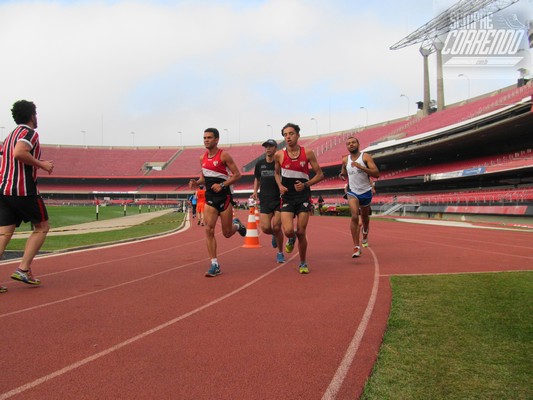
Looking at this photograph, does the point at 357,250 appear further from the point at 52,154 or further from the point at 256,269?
the point at 52,154

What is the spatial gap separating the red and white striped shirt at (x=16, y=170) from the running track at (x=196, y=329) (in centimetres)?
124

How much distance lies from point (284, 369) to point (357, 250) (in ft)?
17.4

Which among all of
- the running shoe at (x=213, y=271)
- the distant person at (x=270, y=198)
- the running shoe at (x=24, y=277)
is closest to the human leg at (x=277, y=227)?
the distant person at (x=270, y=198)

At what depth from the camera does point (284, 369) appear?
2594 millimetres

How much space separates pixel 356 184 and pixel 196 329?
17.7ft

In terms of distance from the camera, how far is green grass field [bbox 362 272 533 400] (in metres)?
2.23

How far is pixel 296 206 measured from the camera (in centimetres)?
635

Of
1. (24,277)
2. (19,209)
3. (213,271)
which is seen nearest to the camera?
(19,209)

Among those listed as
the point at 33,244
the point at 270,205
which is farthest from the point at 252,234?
the point at 33,244

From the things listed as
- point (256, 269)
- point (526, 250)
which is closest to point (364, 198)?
point (256, 269)

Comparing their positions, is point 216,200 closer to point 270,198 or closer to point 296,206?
point 296,206

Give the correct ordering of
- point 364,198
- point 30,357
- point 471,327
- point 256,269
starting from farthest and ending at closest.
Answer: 1. point 364,198
2. point 256,269
3. point 471,327
4. point 30,357

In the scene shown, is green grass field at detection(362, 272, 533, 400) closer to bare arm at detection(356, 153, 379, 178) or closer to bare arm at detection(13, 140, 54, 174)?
bare arm at detection(356, 153, 379, 178)

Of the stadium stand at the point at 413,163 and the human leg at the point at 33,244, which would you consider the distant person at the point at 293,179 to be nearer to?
the human leg at the point at 33,244
